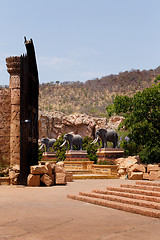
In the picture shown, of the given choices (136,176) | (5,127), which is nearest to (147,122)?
(136,176)

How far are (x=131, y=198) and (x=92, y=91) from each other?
72.4 metres

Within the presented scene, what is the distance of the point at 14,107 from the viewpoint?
42.3 feet

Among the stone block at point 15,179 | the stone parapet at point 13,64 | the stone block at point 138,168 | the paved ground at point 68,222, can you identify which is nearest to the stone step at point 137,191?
the paved ground at point 68,222

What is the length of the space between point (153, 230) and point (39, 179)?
7.89 meters

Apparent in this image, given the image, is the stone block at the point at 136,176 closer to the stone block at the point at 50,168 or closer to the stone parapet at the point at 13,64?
the stone block at the point at 50,168

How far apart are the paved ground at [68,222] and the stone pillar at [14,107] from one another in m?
4.06

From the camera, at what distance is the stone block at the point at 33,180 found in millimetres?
12562

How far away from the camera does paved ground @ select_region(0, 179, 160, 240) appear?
5.02 m

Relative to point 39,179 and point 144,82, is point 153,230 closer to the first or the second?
point 39,179

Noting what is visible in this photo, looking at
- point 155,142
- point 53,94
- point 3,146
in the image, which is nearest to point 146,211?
point 3,146

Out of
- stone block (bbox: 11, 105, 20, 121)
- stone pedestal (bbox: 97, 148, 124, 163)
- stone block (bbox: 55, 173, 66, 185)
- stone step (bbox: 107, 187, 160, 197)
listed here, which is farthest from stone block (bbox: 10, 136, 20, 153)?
stone pedestal (bbox: 97, 148, 124, 163)

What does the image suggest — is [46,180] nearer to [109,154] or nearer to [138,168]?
[138,168]

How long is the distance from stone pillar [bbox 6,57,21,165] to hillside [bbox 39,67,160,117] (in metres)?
52.5

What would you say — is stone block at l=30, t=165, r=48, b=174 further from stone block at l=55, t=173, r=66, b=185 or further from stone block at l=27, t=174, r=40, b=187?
stone block at l=55, t=173, r=66, b=185
